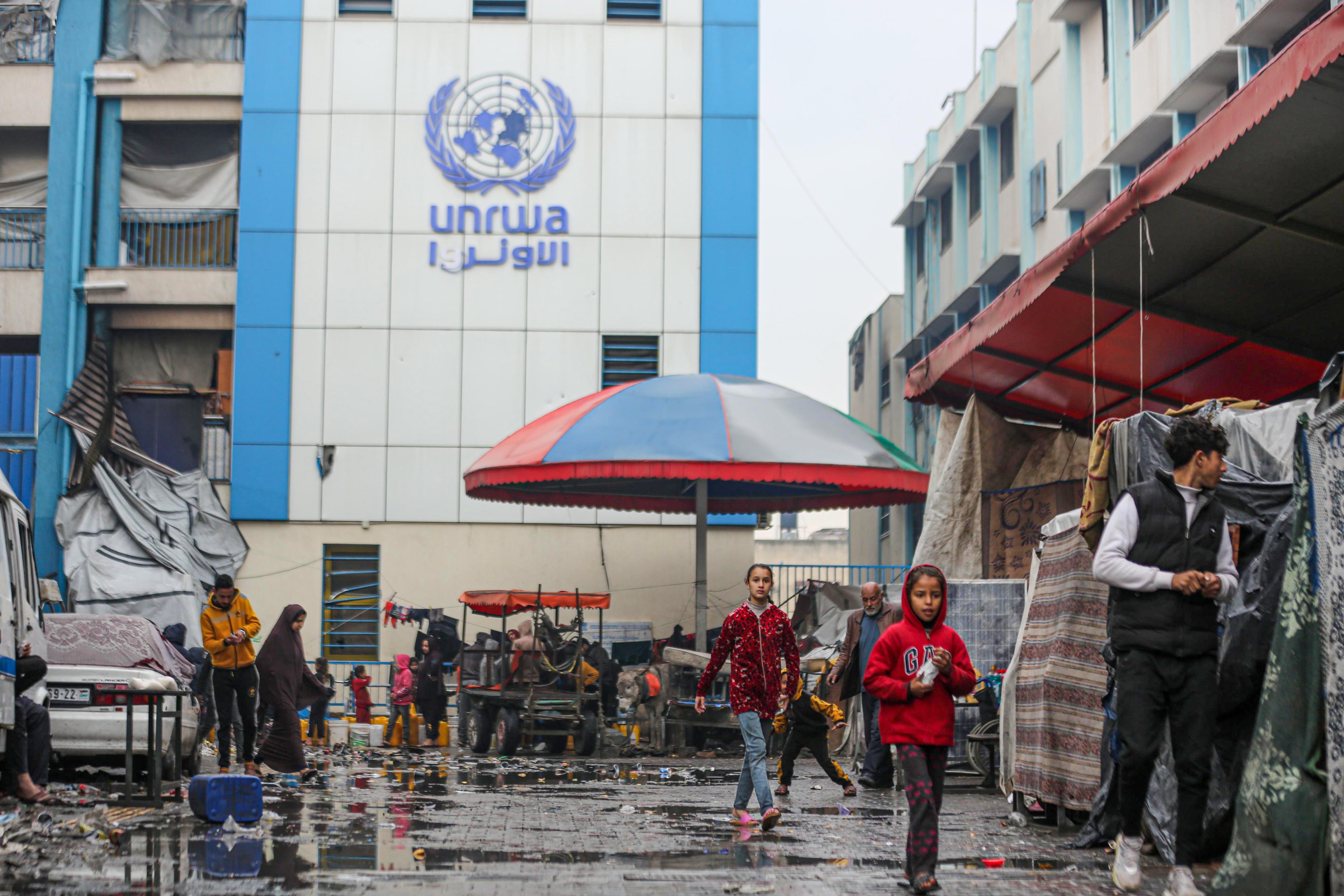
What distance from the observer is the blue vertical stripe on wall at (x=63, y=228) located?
2567cm

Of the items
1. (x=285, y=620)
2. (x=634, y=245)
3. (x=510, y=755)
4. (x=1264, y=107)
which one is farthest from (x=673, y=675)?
(x=1264, y=107)

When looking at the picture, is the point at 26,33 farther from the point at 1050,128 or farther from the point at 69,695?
the point at 69,695

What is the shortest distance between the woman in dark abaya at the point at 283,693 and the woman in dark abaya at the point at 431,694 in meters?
6.86

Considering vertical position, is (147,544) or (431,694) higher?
(147,544)

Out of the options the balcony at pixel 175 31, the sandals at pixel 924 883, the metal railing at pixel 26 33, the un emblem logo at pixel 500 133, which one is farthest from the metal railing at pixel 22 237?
the sandals at pixel 924 883

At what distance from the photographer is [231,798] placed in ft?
31.0

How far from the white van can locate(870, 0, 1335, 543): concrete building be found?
38.4 feet

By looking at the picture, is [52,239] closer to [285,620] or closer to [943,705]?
[285,620]

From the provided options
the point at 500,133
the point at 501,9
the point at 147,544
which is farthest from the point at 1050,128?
the point at 147,544

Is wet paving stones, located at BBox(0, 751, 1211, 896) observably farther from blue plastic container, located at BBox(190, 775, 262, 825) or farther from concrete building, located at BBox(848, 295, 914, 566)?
concrete building, located at BBox(848, 295, 914, 566)

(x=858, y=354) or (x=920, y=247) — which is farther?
(x=858, y=354)

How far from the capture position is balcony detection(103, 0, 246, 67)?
87.6 feet

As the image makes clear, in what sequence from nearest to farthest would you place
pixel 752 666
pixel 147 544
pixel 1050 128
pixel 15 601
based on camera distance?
pixel 752 666
pixel 15 601
pixel 147 544
pixel 1050 128

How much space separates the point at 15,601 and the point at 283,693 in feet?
10.9
